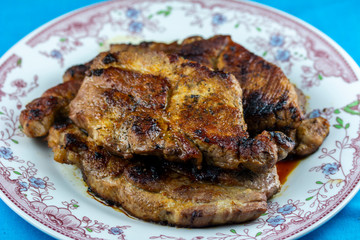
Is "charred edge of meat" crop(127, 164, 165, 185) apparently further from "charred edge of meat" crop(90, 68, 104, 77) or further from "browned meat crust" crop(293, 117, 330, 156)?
"browned meat crust" crop(293, 117, 330, 156)

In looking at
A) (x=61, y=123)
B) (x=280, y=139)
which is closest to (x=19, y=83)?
(x=61, y=123)

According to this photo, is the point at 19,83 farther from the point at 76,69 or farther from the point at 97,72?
the point at 97,72

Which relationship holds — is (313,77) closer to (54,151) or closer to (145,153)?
(145,153)

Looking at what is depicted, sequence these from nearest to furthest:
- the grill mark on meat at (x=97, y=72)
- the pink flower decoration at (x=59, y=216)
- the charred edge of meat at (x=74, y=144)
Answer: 1. the pink flower decoration at (x=59, y=216)
2. the charred edge of meat at (x=74, y=144)
3. the grill mark on meat at (x=97, y=72)

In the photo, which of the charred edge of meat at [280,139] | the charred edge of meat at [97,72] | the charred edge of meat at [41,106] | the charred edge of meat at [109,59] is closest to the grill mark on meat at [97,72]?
the charred edge of meat at [97,72]

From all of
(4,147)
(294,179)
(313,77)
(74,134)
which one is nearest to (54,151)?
(74,134)

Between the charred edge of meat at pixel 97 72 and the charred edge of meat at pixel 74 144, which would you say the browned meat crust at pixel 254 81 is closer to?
the charred edge of meat at pixel 97 72

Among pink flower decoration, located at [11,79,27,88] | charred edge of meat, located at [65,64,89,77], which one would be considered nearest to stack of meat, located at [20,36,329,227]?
charred edge of meat, located at [65,64,89,77]
